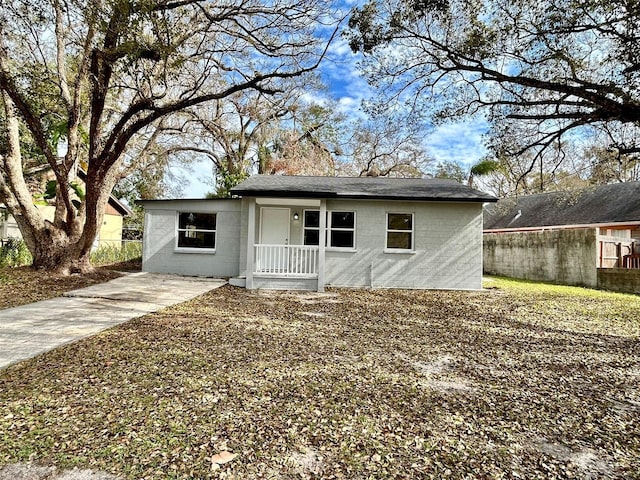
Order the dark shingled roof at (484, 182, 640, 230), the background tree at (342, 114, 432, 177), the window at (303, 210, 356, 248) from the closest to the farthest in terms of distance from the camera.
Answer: the window at (303, 210, 356, 248), the dark shingled roof at (484, 182, 640, 230), the background tree at (342, 114, 432, 177)

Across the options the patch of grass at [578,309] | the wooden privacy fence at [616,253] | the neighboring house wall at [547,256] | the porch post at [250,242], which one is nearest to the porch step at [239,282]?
the porch post at [250,242]

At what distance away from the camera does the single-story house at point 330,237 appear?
424 inches

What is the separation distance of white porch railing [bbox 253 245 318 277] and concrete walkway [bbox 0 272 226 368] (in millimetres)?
1586

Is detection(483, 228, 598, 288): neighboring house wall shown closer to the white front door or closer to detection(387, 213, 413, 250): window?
detection(387, 213, 413, 250): window

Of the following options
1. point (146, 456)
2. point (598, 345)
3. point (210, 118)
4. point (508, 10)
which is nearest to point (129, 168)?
point (210, 118)

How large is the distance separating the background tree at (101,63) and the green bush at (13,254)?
2.16 meters

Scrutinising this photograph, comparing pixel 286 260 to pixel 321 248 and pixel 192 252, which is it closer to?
pixel 321 248

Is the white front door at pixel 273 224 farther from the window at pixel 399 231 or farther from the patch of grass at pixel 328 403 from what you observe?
the patch of grass at pixel 328 403

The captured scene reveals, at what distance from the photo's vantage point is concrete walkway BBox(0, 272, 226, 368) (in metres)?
4.45

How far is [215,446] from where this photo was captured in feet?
7.88

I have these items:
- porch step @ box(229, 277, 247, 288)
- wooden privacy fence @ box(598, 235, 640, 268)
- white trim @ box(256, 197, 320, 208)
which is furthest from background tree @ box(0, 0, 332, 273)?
wooden privacy fence @ box(598, 235, 640, 268)

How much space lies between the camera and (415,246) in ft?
36.9

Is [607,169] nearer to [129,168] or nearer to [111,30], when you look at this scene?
[111,30]

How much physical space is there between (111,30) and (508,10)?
7.93m
